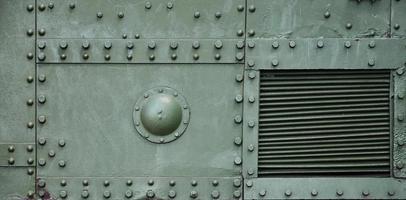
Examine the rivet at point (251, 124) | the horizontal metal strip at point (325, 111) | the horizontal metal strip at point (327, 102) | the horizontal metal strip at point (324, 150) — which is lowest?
the horizontal metal strip at point (324, 150)

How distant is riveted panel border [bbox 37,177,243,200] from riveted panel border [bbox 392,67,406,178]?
28.8 inches

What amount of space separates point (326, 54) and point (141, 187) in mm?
1044

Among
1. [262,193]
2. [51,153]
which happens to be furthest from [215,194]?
[51,153]

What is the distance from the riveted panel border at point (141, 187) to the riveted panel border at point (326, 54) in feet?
1.88

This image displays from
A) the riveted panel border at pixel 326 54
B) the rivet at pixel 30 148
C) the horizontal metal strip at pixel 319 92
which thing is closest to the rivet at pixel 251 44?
the riveted panel border at pixel 326 54

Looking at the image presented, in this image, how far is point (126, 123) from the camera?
2523 millimetres

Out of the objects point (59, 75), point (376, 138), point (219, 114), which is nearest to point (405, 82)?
point (376, 138)

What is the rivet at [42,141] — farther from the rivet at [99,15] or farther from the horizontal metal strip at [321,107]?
the horizontal metal strip at [321,107]

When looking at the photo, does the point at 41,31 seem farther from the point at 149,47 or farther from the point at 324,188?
the point at 324,188

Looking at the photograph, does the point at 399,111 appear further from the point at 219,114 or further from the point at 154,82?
the point at 154,82

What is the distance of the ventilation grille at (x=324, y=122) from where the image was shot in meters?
2.54

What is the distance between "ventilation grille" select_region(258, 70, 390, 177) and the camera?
2.54 m

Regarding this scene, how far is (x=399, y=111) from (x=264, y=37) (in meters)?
0.71

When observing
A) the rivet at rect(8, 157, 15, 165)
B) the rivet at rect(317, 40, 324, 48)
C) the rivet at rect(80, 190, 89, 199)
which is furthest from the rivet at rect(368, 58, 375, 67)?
the rivet at rect(8, 157, 15, 165)
